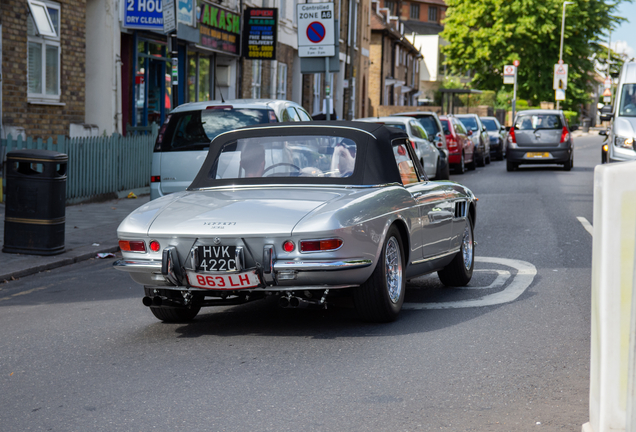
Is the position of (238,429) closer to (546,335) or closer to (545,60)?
(546,335)

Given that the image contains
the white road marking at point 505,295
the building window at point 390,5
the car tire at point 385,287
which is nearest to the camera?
the car tire at point 385,287

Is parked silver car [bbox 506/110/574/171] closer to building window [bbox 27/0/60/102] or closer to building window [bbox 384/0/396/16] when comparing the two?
building window [bbox 27/0/60/102]

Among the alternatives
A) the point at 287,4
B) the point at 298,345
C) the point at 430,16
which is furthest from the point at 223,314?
the point at 430,16

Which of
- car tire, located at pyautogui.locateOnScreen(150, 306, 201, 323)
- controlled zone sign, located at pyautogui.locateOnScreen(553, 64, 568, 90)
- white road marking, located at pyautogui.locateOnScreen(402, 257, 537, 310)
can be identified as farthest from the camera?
controlled zone sign, located at pyautogui.locateOnScreen(553, 64, 568, 90)

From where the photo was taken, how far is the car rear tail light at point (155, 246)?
599 centimetres

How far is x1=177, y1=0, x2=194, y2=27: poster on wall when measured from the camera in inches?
827

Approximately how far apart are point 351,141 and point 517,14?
5866 cm

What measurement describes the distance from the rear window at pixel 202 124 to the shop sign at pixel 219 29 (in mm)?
12283

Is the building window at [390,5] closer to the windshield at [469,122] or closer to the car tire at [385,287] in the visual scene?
the windshield at [469,122]

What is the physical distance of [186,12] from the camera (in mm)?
21484

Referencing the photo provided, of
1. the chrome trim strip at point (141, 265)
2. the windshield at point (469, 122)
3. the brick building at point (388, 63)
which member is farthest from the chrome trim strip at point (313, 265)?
the brick building at point (388, 63)

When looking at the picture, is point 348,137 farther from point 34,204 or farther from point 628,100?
point 628,100

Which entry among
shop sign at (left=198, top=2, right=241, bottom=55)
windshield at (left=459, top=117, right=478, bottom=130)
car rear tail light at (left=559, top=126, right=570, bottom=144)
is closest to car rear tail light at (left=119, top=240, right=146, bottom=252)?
shop sign at (left=198, top=2, right=241, bottom=55)

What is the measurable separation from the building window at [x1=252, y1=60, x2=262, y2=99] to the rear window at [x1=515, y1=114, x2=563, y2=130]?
8809mm
